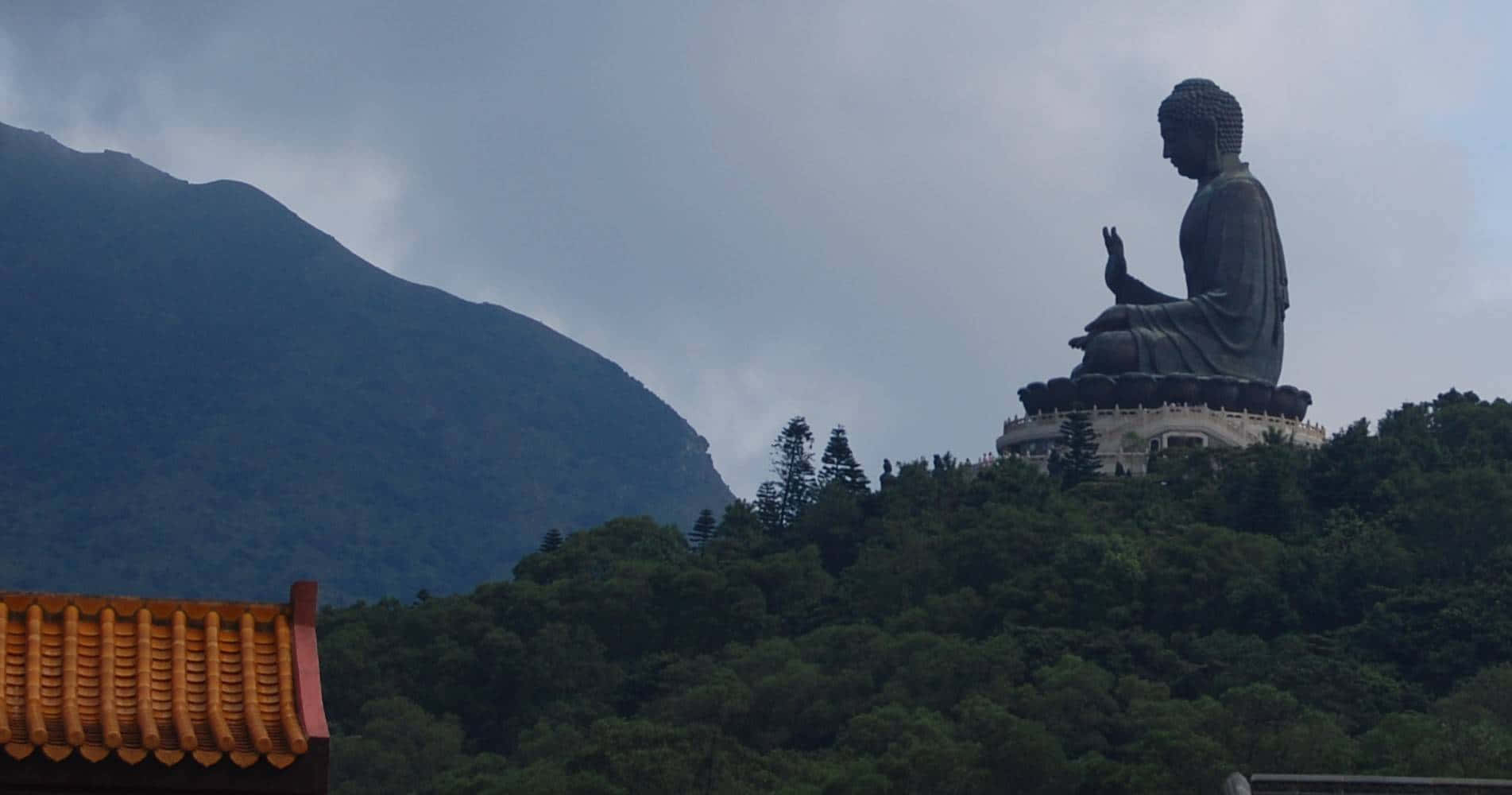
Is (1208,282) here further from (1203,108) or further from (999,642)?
(999,642)

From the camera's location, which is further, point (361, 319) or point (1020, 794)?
point (361, 319)

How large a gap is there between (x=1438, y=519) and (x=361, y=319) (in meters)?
63.5

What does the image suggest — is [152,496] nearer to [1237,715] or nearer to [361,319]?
[361,319]

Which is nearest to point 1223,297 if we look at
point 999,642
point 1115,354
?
point 1115,354

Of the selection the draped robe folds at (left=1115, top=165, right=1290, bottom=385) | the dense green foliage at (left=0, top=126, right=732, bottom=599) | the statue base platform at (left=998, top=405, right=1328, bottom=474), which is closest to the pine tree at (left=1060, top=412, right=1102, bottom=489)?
the statue base platform at (left=998, top=405, right=1328, bottom=474)

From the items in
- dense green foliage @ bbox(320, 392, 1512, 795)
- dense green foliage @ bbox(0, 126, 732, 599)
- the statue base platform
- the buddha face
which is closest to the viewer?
dense green foliage @ bbox(320, 392, 1512, 795)

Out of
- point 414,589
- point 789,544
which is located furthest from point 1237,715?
point 414,589

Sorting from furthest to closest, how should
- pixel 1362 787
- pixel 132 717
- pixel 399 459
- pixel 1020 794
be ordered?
pixel 399 459
pixel 1020 794
pixel 1362 787
pixel 132 717

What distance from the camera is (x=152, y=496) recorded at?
3253 inches

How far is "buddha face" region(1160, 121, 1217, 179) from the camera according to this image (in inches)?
1901

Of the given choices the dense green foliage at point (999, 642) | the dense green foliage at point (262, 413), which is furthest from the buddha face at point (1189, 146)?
the dense green foliage at point (262, 413)

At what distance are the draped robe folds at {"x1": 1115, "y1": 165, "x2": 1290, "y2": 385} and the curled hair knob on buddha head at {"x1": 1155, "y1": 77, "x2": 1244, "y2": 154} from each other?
2.83 feet

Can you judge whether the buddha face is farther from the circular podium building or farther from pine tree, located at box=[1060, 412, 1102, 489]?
pine tree, located at box=[1060, 412, 1102, 489]

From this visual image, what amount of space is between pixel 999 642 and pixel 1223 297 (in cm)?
1328
